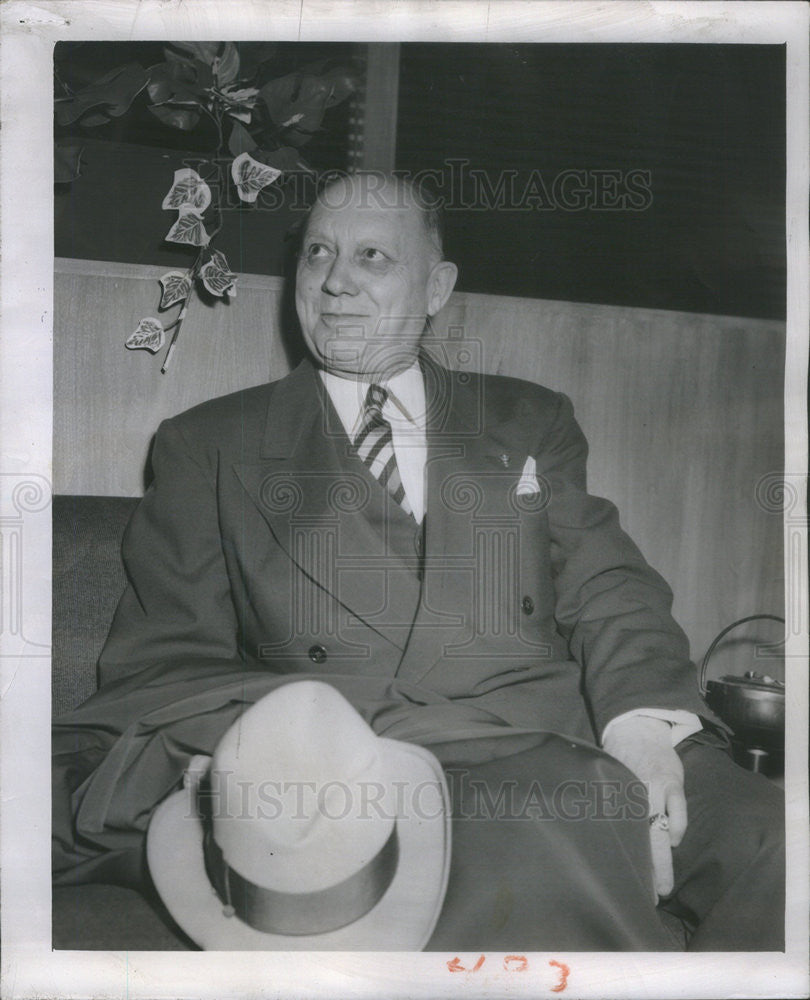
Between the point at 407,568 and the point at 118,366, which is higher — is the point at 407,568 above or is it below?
below

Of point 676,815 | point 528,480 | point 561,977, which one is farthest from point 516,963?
point 528,480

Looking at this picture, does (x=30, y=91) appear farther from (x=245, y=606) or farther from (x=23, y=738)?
(x=23, y=738)

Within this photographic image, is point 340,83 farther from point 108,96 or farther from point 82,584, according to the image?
point 82,584

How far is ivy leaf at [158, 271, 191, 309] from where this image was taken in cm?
133

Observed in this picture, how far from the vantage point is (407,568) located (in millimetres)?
1293

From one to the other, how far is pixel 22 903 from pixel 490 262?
1.16 metres

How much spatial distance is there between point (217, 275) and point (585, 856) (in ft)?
3.21

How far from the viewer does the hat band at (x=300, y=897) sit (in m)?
1.18

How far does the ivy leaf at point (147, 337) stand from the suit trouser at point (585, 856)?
2.45ft

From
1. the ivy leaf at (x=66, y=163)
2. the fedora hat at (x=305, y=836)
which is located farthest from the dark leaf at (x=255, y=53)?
the fedora hat at (x=305, y=836)

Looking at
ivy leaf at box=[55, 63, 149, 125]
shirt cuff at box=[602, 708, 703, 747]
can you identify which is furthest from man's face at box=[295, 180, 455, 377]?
shirt cuff at box=[602, 708, 703, 747]

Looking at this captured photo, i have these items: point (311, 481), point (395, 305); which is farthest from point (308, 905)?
point (395, 305)

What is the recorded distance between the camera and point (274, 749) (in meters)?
1.24

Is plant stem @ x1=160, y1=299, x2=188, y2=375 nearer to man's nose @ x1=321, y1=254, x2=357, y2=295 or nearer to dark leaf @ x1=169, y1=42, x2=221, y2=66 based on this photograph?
man's nose @ x1=321, y1=254, x2=357, y2=295
